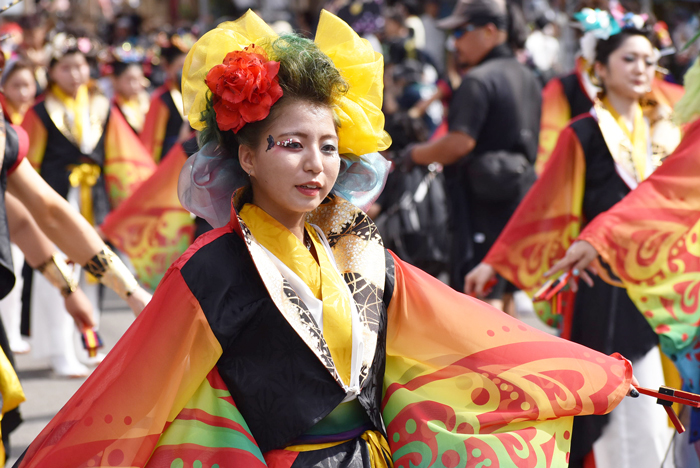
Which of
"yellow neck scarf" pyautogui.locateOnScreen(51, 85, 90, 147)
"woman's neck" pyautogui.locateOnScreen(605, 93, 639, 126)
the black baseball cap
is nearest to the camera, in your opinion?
"woman's neck" pyautogui.locateOnScreen(605, 93, 639, 126)

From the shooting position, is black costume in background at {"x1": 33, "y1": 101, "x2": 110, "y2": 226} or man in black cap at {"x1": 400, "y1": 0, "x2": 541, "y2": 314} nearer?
man in black cap at {"x1": 400, "y1": 0, "x2": 541, "y2": 314}

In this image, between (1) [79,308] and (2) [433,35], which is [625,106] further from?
(2) [433,35]

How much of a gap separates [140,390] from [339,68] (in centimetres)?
90

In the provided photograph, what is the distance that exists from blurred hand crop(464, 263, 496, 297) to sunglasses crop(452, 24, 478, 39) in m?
1.84

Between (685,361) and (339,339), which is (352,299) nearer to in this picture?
(339,339)

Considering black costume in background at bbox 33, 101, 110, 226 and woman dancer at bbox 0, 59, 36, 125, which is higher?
woman dancer at bbox 0, 59, 36, 125

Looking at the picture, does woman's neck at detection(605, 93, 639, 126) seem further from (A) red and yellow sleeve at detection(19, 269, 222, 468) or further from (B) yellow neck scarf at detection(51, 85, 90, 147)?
(B) yellow neck scarf at detection(51, 85, 90, 147)

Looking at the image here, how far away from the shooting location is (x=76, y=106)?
6328mm

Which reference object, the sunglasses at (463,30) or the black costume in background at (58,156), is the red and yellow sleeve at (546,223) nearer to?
the sunglasses at (463,30)

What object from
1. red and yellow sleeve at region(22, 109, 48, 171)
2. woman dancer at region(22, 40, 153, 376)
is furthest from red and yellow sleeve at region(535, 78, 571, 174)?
→ red and yellow sleeve at region(22, 109, 48, 171)

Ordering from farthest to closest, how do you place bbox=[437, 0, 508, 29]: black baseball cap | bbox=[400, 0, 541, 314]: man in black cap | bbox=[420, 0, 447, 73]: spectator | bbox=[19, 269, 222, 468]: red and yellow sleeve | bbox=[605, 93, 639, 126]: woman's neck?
bbox=[420, 0, 447, 73]: spectator, bbox=[437, 0, 508, 29]: black baseball cap, bbox=[400, 0, 541, 314]: man in black cap, bbox=[605, 93, 639, 126]: woman's neck, bbox=[19, 269, 222, 468]: red and yellow sleeve

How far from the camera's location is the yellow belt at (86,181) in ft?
20.6

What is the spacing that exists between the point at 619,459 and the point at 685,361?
573mm

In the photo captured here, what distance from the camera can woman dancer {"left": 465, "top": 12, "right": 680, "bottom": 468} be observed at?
11.8ft
